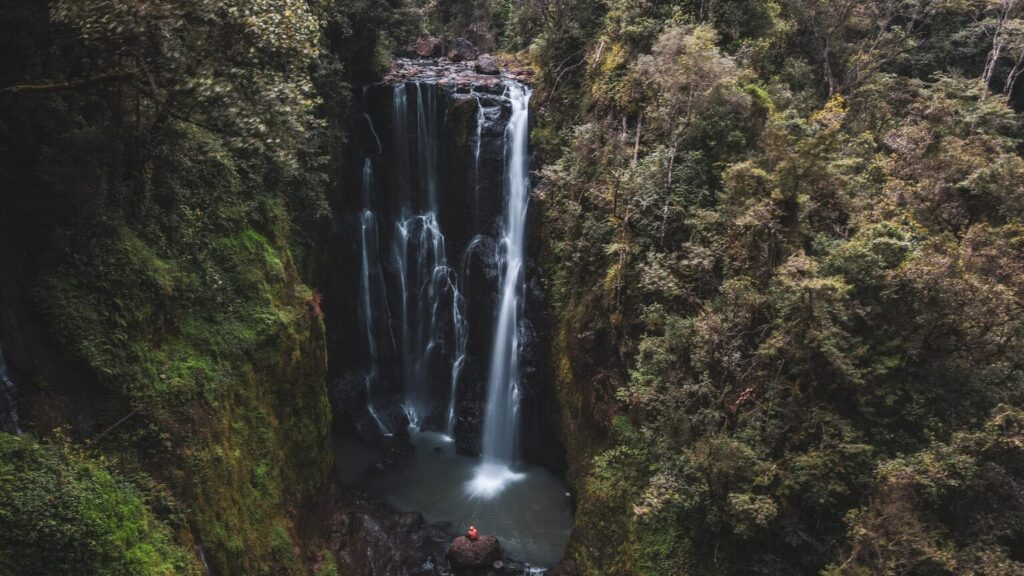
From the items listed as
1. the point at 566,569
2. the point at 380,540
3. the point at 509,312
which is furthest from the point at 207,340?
the point at 509,312

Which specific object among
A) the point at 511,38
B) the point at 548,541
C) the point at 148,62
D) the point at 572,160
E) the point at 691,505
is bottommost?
the point at 548,541

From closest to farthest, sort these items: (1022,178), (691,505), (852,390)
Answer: (852,390), (691,505), (1022,178)

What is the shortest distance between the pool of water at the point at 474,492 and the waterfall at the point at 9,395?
436 inches

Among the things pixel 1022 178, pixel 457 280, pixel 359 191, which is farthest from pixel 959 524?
pixel 359 191

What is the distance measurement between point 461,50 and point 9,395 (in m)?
23.9

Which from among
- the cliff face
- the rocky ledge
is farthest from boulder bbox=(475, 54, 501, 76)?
the cliff face

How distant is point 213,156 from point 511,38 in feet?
66.4

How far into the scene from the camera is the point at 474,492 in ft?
57.2

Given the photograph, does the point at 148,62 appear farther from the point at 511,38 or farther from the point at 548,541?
the point at 511,38

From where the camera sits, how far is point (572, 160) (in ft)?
51.6

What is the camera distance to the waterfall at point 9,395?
6.96 m

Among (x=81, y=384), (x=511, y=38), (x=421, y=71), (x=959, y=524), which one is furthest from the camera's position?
(x=511, y=38)

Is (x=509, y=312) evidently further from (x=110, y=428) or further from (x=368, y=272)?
(x=110, y=428)

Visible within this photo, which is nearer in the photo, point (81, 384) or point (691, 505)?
point (81, 384)
